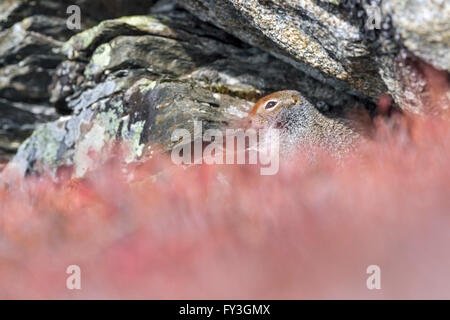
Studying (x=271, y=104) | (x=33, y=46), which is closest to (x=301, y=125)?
(x=271, y=104)

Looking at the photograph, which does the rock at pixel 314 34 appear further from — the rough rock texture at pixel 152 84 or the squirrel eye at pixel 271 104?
the rough rock texture at pixel 152 84

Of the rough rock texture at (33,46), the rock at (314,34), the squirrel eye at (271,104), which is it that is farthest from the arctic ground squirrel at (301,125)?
the rough rock texture at (33,46)

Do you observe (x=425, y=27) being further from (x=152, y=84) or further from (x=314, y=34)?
(x=152, y=84)

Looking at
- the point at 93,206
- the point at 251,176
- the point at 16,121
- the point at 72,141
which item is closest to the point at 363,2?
the point at 251,176

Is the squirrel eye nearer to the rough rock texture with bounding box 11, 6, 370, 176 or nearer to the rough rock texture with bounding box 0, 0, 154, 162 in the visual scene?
the rough rock texture with bounding box 11, 6, 370, 176

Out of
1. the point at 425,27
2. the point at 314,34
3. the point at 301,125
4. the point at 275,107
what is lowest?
the point at 425,27

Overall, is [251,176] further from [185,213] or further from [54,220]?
[54,220]

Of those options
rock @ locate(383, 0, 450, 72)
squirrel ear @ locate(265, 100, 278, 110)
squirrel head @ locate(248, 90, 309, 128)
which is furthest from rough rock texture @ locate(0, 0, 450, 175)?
squirrel ear @ locate(265, 100, 278, 110)

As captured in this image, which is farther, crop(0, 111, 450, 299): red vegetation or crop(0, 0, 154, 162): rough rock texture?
crop(0, 0, 154, 162): rough rock texture
